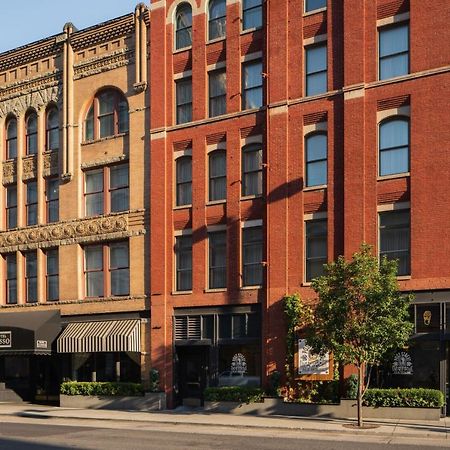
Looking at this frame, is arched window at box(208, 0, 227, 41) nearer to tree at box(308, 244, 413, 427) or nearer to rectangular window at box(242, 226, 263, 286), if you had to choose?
rectangular window at box(242, 226, 263, 286)

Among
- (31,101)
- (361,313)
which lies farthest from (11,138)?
(361,313)

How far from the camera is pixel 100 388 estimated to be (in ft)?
112

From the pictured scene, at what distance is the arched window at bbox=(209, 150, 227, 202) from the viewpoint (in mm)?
32500

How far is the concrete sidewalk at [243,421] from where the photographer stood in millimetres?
23578

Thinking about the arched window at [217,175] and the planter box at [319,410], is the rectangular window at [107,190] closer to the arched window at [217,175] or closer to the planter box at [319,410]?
the arched window at [217,175]

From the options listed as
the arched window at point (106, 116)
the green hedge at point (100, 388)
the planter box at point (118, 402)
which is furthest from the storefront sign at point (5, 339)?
the arched window at point (106, 116)

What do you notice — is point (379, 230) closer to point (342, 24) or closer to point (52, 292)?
point (342, 24)

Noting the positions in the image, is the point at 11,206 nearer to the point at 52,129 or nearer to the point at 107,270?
the point at 52,129

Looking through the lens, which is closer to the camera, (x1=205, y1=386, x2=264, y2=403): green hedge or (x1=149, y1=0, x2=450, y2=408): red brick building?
(x1=149, y1=0, x2=450, y2=408): red brick building

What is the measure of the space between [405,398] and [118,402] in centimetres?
1275

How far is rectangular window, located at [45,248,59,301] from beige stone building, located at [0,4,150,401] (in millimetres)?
48

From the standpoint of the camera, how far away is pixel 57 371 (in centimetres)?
3734

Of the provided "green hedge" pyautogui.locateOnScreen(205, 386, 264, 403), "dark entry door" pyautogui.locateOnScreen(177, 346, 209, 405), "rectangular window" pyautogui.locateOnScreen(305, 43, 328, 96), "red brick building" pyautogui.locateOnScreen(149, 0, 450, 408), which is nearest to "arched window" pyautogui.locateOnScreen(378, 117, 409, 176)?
"red brick building" pyautogui.locateOnScreen(149, 0, 450, 408)

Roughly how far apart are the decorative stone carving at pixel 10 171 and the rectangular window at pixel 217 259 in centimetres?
1235
